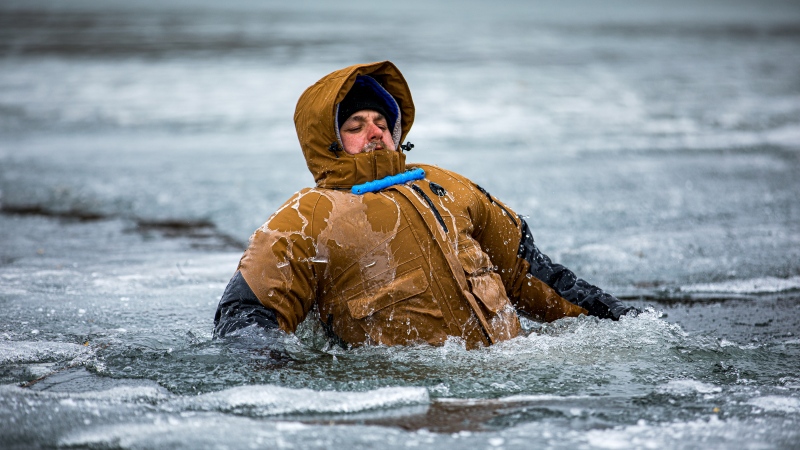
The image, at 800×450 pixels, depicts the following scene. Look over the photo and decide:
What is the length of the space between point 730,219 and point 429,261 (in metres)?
4.18

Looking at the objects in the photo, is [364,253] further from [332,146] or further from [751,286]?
[751,286]

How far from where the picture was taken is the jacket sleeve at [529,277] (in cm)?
421

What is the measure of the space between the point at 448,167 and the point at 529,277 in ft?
16.4

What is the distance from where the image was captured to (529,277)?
4254 mm

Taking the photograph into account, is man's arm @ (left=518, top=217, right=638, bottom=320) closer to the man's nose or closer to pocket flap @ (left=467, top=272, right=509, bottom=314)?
pocket flap @ (left=467, top=272, right=509, bottom=314)

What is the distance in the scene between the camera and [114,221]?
749cm

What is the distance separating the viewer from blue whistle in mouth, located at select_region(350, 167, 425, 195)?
12.6 ft

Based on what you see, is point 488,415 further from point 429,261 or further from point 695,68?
point 695,68

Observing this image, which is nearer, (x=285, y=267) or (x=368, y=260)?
(x=285, y=267)

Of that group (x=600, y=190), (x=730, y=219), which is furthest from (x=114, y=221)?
(x=730, y=219)

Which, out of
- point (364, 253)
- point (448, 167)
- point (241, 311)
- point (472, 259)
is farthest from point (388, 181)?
point (448, 167)

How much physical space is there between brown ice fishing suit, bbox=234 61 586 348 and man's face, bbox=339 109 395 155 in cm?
10

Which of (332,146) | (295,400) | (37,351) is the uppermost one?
(332,146)

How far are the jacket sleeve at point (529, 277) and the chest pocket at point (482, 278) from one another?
0.20 metres
